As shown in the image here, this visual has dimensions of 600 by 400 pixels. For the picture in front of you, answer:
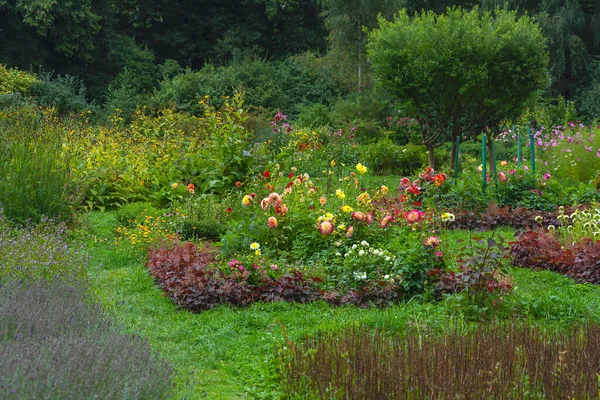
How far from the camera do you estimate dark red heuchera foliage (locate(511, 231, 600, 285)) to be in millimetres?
→ 6617

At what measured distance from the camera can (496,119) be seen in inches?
567

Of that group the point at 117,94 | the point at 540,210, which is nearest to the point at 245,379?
the point at 540,210

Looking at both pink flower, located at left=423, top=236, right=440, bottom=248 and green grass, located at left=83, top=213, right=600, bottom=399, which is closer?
green grass, located at left=83, top=213, right=600, bottom=399

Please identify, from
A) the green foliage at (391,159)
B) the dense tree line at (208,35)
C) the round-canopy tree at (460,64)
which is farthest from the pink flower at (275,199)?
the dense tree line at (208,35)

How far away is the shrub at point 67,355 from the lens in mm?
2889

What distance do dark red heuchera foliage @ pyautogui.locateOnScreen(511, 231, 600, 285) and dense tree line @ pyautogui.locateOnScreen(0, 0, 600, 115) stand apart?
19.6m

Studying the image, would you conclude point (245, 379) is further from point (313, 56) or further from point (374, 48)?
point (313, 56)

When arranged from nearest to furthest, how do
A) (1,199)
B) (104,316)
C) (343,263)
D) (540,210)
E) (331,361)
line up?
(331,361) → (104,316) → (343,263) → (1,199) → (540,210)

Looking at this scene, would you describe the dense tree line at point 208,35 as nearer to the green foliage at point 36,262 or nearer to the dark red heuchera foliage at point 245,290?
the green foliage at point 36,262

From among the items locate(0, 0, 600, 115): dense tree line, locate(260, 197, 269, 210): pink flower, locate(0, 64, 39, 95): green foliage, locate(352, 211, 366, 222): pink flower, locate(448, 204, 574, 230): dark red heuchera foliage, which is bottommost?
locate(448, 204, 574, 230): dark red heuchera foliage

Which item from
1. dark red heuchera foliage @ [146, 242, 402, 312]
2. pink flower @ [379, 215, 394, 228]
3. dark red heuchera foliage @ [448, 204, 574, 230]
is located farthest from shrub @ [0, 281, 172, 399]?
dark red heuchera foliage @ [448, 204, 574, 230]

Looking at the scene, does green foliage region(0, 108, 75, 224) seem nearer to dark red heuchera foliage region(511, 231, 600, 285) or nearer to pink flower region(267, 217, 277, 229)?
pink flower region(267, 217, 277, 229)

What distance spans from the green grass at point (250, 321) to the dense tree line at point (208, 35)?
69.0 ft

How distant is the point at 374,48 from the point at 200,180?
4.91m
